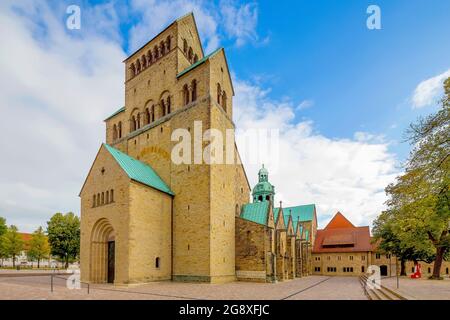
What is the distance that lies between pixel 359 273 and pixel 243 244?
122 feet

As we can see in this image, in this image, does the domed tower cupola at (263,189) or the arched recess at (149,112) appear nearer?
the arched recess at (149,112)

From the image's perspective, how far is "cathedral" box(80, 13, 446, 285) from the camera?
83.7ft

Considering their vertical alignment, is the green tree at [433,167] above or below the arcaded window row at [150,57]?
below

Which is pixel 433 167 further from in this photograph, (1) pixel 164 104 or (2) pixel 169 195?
(1) pixel 164 104

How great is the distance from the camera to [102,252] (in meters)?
27.4

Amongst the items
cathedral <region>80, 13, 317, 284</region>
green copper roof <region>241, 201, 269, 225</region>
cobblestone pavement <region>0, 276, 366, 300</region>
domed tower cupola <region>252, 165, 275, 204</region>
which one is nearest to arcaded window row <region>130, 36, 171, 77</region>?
cathedral <region>80, 13, 317, 284</region>

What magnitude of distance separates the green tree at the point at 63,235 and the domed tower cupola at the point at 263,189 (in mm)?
30202

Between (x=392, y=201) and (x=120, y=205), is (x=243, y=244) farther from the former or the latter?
(x=392, y=201)

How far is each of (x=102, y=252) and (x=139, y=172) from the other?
303 inches

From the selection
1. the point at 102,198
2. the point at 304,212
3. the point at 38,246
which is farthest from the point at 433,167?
the point at 38,246

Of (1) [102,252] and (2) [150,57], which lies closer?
(1) [102,252]

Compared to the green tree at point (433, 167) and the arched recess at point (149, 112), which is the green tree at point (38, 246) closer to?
the arched recess at point (149, 112)

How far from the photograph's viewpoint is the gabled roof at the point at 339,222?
70894 millimetres

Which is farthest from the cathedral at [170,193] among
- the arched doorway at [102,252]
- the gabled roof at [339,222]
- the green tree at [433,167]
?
the gabled roof at [339,222]
